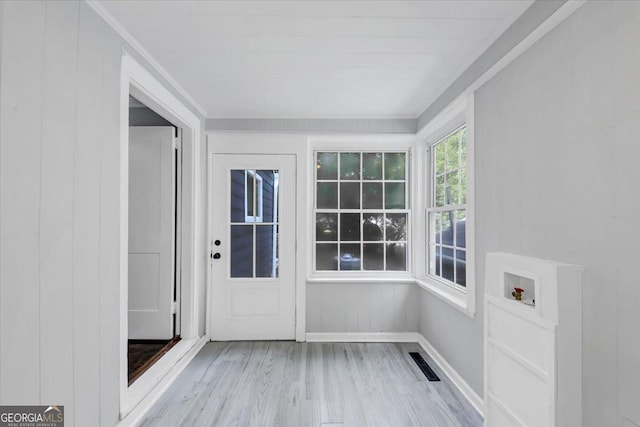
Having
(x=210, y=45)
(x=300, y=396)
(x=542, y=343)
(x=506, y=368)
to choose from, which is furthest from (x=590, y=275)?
(x=210, y=45)

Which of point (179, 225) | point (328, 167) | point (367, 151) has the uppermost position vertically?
point (367, 151)

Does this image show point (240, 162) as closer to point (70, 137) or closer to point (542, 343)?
point (70, 137)

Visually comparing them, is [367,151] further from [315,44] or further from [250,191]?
Answer: [315,44]

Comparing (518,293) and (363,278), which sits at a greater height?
(518,293)

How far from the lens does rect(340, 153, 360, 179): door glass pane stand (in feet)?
12.0

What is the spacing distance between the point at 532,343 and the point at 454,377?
130 cm

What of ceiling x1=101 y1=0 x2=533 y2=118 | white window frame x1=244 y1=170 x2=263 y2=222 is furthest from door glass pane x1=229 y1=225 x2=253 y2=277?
ceiling x1=101 y1=0 x2=533 y2=118

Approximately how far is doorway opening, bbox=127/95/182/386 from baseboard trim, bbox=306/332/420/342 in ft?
4.77

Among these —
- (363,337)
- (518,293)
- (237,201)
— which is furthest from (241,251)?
(518,293)

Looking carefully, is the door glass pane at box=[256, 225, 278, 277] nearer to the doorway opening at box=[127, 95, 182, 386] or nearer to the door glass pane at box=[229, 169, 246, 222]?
the door glass pane at box=[229, 169, 246, 222]

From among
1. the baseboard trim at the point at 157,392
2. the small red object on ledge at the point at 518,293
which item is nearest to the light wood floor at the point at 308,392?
the baseboard trim at the point at 157,392

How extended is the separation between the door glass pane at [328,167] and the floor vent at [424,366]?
2011 mm

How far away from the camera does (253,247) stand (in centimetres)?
349

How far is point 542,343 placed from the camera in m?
1.39
